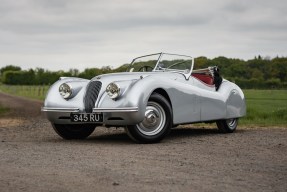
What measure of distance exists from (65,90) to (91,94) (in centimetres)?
54

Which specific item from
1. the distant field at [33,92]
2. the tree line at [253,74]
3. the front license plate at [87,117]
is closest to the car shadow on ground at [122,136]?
the front license plate at [87,117]

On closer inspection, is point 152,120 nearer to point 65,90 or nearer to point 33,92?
point 65,90

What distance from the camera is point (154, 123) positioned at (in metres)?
8.45

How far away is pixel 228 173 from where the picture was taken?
18.0ft

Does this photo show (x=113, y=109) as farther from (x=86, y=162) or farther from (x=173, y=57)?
(x=173, y=57)

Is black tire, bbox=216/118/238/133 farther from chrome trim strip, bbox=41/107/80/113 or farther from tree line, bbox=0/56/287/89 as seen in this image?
tree line, bbox=0/56/287/89

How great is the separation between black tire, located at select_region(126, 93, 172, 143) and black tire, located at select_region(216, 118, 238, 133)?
246 centimetres

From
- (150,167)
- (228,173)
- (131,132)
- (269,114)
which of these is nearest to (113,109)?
(131,132)

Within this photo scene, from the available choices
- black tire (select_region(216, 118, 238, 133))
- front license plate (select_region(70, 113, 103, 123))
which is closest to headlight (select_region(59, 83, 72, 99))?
front license plate (select_region(70, 113, 103, 123))

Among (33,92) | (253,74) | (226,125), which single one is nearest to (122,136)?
(226,125)

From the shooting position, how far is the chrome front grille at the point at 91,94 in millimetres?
8508

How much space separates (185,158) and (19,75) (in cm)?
12023

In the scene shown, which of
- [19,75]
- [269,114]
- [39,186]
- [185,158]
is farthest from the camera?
[19,75]

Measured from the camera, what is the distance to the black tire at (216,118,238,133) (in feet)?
35.2
